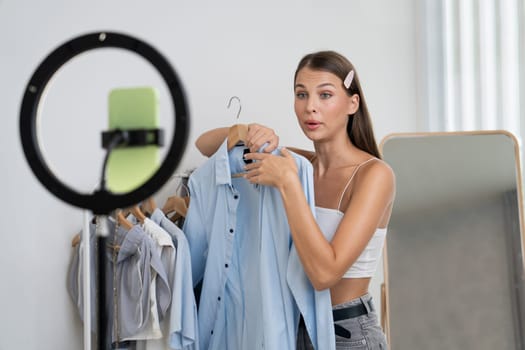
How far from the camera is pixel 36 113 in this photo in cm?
75

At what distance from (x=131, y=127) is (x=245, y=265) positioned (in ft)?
4.42

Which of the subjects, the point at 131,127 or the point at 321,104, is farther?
the point at 321,104

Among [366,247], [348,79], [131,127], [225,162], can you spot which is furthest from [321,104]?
[131,127]

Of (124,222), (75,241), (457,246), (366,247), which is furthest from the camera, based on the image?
(457,246)

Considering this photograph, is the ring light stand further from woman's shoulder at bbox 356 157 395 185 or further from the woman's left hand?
woman's shoulder at bbox 356 157 395 185

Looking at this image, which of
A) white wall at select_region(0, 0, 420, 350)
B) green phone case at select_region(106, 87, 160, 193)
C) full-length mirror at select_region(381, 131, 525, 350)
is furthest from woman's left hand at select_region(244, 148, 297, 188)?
full-length mirror at select_region(381, 131, 525, 350)

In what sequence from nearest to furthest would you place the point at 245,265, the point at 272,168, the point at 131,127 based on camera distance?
the point at 131,127 < the point at 272,168 < the point at 245,265

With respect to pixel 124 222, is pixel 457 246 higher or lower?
lower

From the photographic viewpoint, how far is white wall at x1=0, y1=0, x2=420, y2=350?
7.08 feet

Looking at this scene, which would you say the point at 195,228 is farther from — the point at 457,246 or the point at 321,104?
the point at 457,246

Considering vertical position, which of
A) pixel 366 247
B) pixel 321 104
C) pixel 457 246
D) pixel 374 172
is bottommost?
pixel 457 246

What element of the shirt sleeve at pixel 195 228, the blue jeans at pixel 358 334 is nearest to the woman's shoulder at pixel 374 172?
the blue jeans at pixel 358 334

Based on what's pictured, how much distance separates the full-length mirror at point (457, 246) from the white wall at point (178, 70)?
1.49ft

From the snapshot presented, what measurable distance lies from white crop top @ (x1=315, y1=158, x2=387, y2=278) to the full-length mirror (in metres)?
0.88
